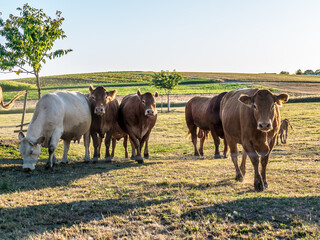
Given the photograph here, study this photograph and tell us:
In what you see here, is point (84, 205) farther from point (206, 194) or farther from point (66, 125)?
point (66, 125)

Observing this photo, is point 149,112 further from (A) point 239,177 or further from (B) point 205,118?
(A) point 239,177

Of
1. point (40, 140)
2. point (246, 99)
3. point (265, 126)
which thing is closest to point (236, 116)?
point (246, 99)

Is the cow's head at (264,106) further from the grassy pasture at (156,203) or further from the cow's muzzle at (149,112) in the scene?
the cow's muzzle at (149,112)

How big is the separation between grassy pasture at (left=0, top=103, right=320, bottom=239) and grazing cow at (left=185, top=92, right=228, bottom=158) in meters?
2.53

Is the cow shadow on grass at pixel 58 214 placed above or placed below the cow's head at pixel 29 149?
below

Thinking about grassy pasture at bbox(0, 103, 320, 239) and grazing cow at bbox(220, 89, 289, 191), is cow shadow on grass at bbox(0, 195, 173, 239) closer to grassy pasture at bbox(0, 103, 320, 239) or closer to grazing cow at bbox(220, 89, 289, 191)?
grassy pasture at bbox(0, 103, 320, 239)

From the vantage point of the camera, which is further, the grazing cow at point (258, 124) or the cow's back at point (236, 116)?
the cow's back at point (236, 116)

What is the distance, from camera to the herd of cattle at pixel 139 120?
28.0 ft

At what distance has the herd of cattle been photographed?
854 cm

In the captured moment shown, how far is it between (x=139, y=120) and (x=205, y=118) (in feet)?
11.2

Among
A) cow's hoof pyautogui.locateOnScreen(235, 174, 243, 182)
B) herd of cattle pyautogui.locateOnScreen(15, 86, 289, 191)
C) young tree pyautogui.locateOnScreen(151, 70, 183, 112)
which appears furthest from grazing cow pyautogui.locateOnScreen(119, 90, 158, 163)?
young tree pyautogui.locateOnScreen(151, 70, 183, 112)

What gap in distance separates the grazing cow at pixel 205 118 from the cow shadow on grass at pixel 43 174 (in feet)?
12.8

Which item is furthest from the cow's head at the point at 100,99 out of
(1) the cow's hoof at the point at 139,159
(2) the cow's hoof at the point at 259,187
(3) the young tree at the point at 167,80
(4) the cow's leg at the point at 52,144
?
(3) the young tree at the point at 167,80

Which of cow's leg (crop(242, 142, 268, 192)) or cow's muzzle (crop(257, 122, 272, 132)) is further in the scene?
cow's leg (crop(242, 142, 268, 192))
